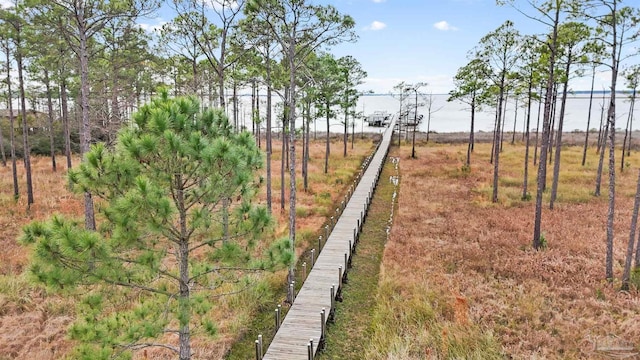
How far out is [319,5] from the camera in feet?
38.8

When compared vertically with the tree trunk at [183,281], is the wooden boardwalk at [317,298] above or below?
below

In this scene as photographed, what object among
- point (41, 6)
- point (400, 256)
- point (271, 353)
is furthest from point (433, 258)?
point (41, 6)

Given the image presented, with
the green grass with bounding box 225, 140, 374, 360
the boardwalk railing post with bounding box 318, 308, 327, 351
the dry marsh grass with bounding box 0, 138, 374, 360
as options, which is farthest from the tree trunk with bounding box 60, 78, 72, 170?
the boardwalk railing post with bounding box 318, 308, 327, 351

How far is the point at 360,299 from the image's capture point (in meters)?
12.8

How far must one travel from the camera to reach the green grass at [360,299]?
1023 cm

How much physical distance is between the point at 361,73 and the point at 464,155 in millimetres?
15251

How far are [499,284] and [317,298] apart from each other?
6183mm

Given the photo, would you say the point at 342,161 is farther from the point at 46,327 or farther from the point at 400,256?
the point at 46,327

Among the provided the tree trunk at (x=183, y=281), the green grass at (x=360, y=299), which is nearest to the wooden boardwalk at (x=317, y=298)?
the green grass at (x=360, y=299)

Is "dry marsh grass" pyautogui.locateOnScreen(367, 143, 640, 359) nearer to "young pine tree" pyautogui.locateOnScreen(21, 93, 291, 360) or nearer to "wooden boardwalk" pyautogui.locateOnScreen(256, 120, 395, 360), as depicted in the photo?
"wooden boardwalk" pyautogui.locateOnScreen(256, 120, 395, 360)

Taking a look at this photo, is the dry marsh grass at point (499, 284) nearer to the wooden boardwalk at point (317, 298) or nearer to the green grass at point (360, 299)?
the green grass at point (360, 299)

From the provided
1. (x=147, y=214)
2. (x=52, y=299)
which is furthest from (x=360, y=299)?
(x=52, y=299)

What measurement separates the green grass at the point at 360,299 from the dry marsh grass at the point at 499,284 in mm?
532

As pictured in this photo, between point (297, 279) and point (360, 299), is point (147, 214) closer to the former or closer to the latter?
point (360, 299)
